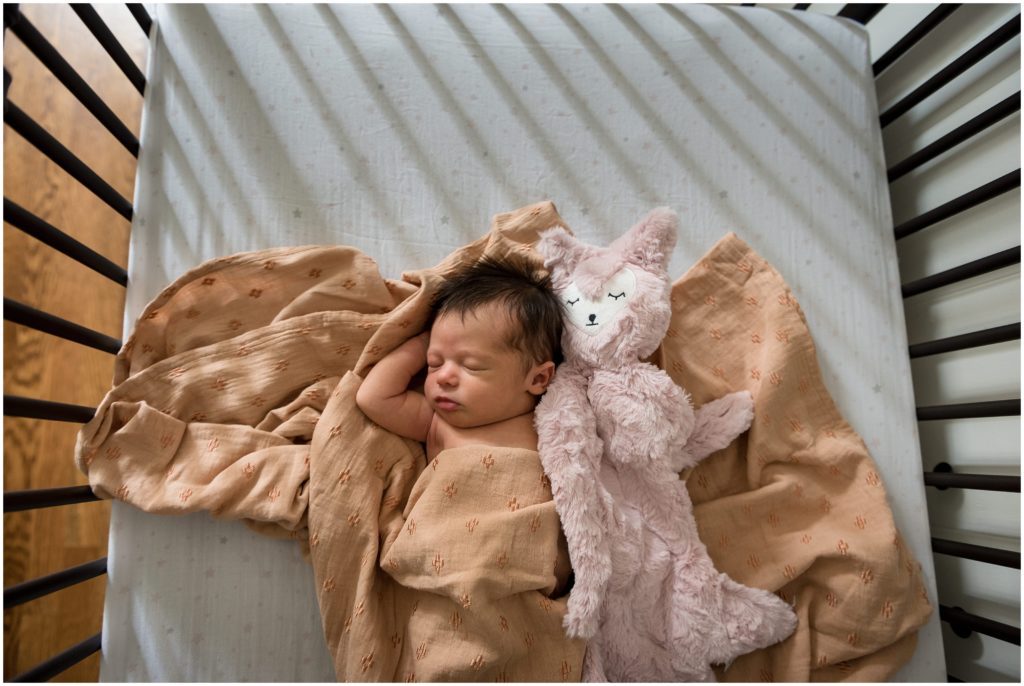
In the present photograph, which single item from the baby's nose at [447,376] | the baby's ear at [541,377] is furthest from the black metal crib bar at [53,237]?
the baby's ear at [541,377]

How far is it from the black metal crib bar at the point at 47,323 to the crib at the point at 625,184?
9 cm

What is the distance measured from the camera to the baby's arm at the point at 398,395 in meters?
1.02

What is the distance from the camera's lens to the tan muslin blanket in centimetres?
94

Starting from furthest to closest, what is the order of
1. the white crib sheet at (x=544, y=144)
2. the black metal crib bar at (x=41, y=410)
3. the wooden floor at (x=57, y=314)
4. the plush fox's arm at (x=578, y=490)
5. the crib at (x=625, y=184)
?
the wooden floor at (x=57, y=314) → the white crib sheet at (x=544, y=144) → the crib at (x=625, y=184) → the plush fox's arm at (x=578, y=490) → the black metal crib bar at (x=41, y=410)

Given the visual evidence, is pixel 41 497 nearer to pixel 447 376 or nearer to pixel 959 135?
pixel 447 376

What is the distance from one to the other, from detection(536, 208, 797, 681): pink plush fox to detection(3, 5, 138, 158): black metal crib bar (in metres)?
0.79

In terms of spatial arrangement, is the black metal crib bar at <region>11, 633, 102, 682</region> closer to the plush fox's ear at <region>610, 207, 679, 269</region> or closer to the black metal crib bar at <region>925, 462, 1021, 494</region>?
the plush fox's ear at <region>610, 207, 679, 269</region>

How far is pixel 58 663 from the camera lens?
0.91 m

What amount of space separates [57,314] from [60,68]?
65 cm

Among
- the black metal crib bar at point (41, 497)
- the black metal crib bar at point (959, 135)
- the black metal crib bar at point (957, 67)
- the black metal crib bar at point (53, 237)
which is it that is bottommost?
the black metal crib bar at point (41, 497)

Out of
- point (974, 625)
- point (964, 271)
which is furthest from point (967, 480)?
point (964, 271)

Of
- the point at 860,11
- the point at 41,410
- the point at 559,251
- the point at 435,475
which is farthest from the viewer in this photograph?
the point at 860,11

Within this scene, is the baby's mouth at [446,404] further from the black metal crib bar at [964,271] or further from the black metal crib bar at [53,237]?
the black metal crib bar at [964,271]

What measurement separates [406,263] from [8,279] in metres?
0.90
